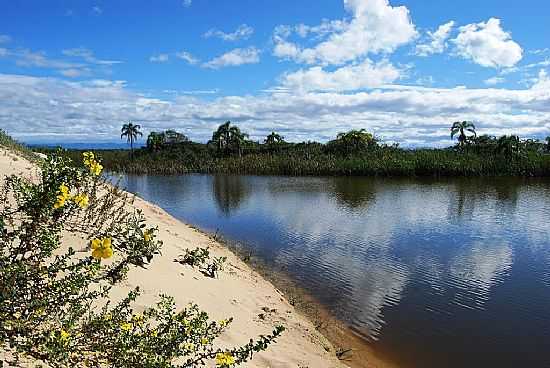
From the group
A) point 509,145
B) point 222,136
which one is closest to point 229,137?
point 222,136

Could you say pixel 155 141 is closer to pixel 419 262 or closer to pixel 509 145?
pixel 509 145

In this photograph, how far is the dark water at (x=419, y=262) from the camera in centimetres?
680

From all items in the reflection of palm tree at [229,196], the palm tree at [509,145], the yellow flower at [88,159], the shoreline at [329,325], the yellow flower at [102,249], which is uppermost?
the palm tree at [509,145]

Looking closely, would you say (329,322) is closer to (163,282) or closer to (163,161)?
(163,282)

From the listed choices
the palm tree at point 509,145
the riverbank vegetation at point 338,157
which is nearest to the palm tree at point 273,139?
the riverbank vegetation at point 338,157

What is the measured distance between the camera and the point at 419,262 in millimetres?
10570

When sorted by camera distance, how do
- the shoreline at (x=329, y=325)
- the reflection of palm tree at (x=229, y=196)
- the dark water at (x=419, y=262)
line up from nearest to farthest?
1. the shoreline at (x=329, y=325)
2. the dark water at (x=419, y=262)
3. the reflection of palm tree at (x=229, y=196)

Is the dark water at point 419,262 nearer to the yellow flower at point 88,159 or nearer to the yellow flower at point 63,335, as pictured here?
the yellow flower at point 88,159

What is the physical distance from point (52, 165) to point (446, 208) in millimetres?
17876

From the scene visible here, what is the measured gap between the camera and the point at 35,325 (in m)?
2.65

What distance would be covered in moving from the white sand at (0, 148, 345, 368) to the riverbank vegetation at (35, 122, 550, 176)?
22.8 meters

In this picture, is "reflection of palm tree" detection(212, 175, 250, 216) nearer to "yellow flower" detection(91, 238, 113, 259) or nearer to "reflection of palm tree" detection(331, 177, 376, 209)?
"reflection of palm tree" detection(331, 177, 376, 209)

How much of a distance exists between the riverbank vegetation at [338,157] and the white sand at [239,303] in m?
22.8

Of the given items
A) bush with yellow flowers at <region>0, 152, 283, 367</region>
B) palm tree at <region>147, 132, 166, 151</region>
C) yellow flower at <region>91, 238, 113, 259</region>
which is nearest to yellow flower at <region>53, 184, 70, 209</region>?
bush with yellow flowers at <region>0, 152, 283, 367</region>
